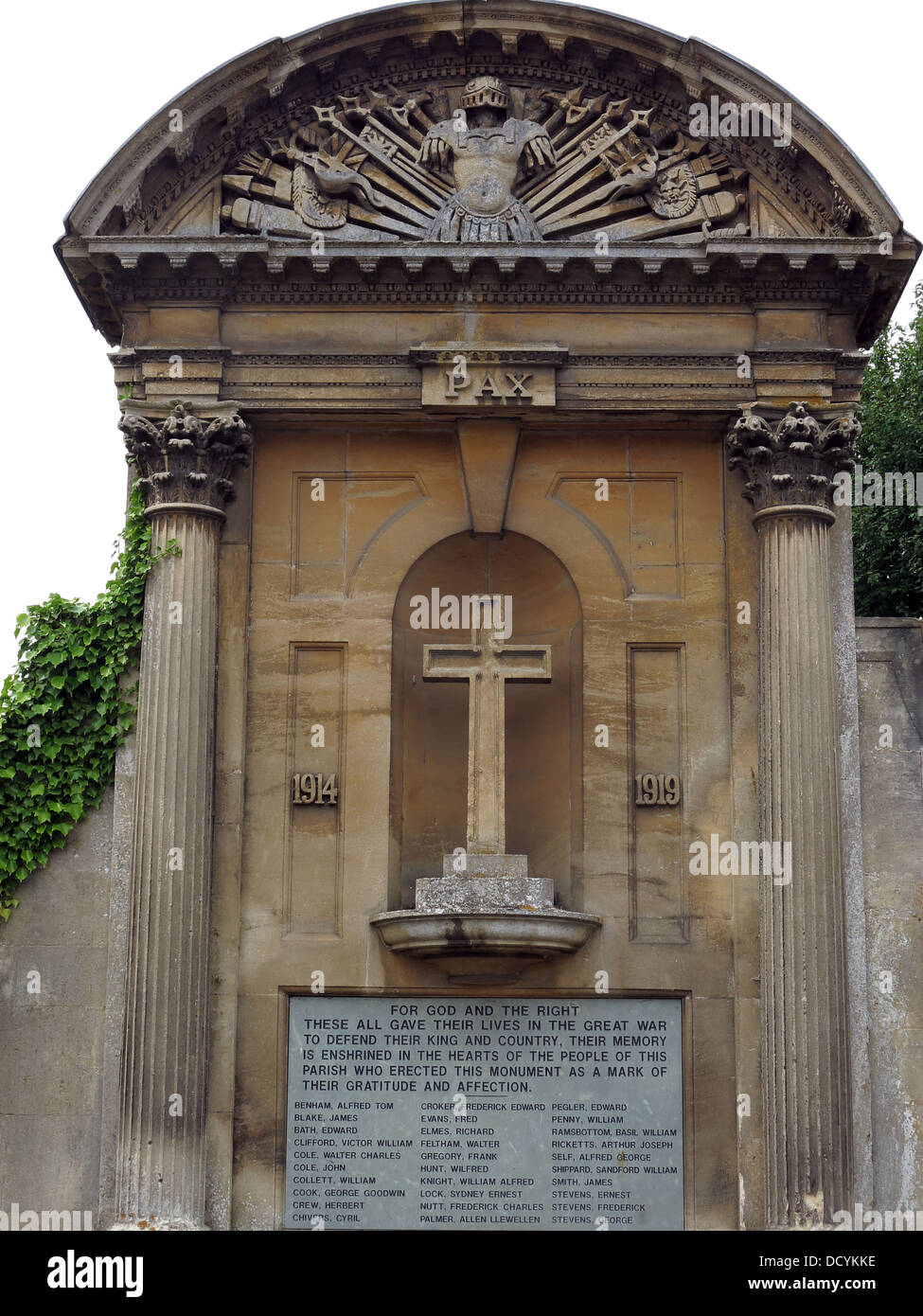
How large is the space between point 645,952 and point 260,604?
4.25 meters

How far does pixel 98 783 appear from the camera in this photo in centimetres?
1540

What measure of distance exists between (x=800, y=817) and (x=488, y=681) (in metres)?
2.70

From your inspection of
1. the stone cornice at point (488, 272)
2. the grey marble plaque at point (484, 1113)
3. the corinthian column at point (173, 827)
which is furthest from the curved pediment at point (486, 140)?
the grey marble plaque at point (484, 1113)

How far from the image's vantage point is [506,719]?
16000 millimetres

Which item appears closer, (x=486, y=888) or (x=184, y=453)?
(x=486, y=888)

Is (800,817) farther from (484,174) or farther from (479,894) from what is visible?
(484,174)

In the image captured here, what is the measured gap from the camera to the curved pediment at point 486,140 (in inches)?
629

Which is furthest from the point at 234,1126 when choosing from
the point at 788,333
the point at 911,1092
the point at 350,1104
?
the point at 788,333

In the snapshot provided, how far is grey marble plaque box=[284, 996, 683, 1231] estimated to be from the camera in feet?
47.6

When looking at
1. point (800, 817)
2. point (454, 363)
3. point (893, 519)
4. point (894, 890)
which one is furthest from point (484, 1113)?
point (893, 519)

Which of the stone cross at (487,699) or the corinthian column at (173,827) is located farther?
the stone cross at (487,699)

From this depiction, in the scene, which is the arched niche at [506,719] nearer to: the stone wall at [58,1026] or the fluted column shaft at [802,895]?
the fluted column shaft at [802,895]

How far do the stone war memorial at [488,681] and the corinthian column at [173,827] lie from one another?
0.10 feet

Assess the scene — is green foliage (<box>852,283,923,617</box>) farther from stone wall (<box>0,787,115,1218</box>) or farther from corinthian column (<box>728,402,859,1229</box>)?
stone wall (<box>0,787,115,1218</box>)
